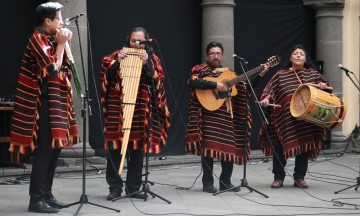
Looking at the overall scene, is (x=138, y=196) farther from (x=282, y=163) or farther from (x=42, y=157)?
(x=282, y=163)

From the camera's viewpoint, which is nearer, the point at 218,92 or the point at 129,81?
the point at 129,81

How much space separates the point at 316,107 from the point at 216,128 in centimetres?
124

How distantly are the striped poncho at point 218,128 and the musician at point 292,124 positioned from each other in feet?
1.42

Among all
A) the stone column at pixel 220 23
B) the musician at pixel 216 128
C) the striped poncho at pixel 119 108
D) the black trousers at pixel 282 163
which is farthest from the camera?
the stone column at pixel 220 23

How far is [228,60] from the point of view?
13.2 m

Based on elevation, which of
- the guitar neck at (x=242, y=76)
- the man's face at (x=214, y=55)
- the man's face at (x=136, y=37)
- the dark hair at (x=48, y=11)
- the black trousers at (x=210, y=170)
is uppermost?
the dark hair at (x=48, y=11)

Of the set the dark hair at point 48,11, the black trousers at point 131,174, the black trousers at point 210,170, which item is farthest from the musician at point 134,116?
the dark hair at point 48,11

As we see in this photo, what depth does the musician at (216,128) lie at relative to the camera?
29.5 feet

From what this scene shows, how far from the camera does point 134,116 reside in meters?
8.25

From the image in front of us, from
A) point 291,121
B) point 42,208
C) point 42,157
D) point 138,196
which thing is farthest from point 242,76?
point 42,208

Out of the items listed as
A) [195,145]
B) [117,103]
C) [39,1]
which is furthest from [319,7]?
[117,103]

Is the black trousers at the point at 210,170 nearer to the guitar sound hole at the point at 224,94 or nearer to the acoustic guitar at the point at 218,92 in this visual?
the acoustic guitar at the point at 218,92

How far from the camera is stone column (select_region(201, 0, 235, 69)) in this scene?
43.5 ft

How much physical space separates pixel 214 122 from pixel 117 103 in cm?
137
